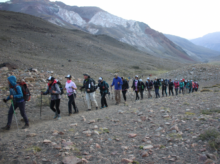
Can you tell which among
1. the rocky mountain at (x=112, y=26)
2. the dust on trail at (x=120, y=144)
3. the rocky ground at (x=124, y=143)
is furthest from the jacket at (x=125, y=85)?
the rocky mountain at (x=112, y=26)

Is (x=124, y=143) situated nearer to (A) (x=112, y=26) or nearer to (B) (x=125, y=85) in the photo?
(B) (x=125, y=85)

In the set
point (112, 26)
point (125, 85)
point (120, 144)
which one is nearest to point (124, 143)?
point (120, 144)

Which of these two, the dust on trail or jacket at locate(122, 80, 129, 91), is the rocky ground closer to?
the dust on trail

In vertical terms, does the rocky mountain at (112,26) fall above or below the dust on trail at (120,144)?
above

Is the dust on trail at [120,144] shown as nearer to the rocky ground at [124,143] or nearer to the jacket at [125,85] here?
the rocky ground at [124,143]

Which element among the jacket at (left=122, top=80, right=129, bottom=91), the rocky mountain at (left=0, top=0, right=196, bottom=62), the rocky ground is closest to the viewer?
the rocky ground

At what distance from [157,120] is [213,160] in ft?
9.04

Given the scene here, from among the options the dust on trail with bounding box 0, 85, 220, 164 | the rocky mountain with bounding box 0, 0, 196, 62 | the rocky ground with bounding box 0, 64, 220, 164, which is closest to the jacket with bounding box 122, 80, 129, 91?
the rocky ground with bounding box 0, 64, 220, 164

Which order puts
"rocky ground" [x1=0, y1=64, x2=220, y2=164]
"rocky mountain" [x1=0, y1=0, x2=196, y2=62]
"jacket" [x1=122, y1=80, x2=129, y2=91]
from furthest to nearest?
"rocky mountain" [x1=0, y1=0, x2=196, y2=62]
"jacket" [x1=122, y1=80, x2=129, y2=91]
"rocky ground" [x1=0, y1=64, x2=220, y2=164]

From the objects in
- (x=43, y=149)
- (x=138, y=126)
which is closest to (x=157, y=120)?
(x=138, y=126)

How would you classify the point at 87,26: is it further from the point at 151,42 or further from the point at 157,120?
the point at 157,120

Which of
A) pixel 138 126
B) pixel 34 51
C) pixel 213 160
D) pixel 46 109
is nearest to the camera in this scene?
pixel 213 160

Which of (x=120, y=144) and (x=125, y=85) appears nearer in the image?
(x=120, y=144)

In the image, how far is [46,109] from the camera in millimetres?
10070
